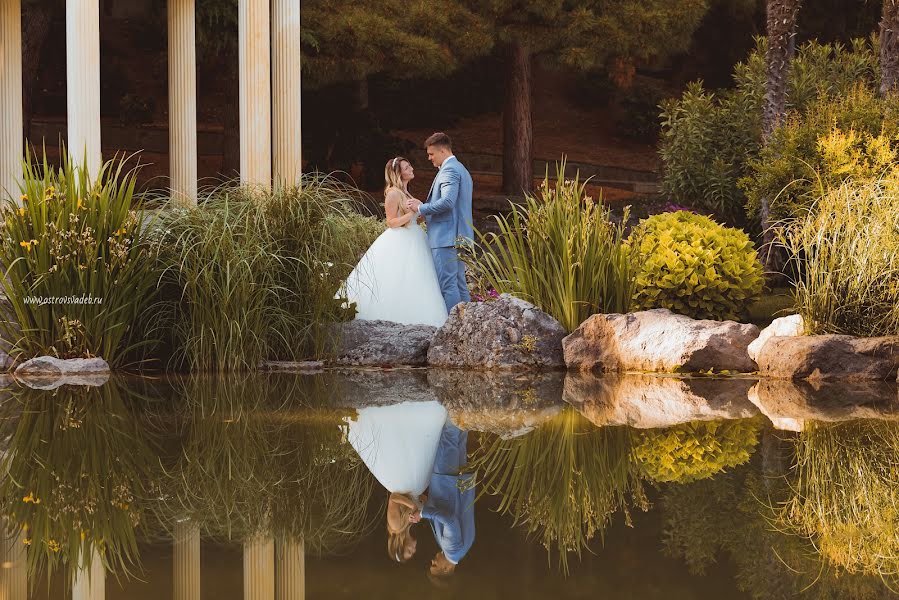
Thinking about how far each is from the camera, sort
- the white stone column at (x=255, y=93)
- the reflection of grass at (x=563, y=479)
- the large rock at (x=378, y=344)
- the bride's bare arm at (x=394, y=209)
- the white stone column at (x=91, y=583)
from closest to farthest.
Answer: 1. the white stone column at (x=91, y=583)
2. the reflection of grass at (x=563, y=479)
3. the large rock at (x=378, y=344)
4. the bride's bare arm at (x=394, y=209)
5. the white stone column at (x=255, y=93)

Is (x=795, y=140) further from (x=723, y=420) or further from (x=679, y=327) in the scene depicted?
(x=723, y=420)

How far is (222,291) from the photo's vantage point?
27.7 feet

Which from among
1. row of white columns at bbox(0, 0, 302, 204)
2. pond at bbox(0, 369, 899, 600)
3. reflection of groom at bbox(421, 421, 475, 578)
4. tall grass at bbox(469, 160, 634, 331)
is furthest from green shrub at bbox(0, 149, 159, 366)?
reflection of groom at bbox(421, 421, 475, 578)

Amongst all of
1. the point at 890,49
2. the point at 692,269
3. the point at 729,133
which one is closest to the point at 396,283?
the point at 692,269

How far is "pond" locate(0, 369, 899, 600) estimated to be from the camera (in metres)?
3.26

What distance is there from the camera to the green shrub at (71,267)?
8344 millimetres

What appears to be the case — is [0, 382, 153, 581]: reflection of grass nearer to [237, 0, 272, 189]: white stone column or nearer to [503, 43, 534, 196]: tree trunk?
[237, 0, 272, 189]: white stone column

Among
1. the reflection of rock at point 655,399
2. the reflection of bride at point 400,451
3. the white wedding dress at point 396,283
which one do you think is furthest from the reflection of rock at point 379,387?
the reflection of rock at point 655,399

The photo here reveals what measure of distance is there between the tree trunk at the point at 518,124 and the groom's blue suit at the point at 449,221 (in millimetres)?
12961

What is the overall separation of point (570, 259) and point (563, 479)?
15.0ft

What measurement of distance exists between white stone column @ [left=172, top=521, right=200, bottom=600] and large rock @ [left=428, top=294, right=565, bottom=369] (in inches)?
208

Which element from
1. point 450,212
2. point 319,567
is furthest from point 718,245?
point 319,567

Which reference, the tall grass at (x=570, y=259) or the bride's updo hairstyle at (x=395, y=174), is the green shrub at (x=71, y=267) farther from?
the tall grass at (x=570, y=259)

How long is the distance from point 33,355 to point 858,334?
6.33 m
